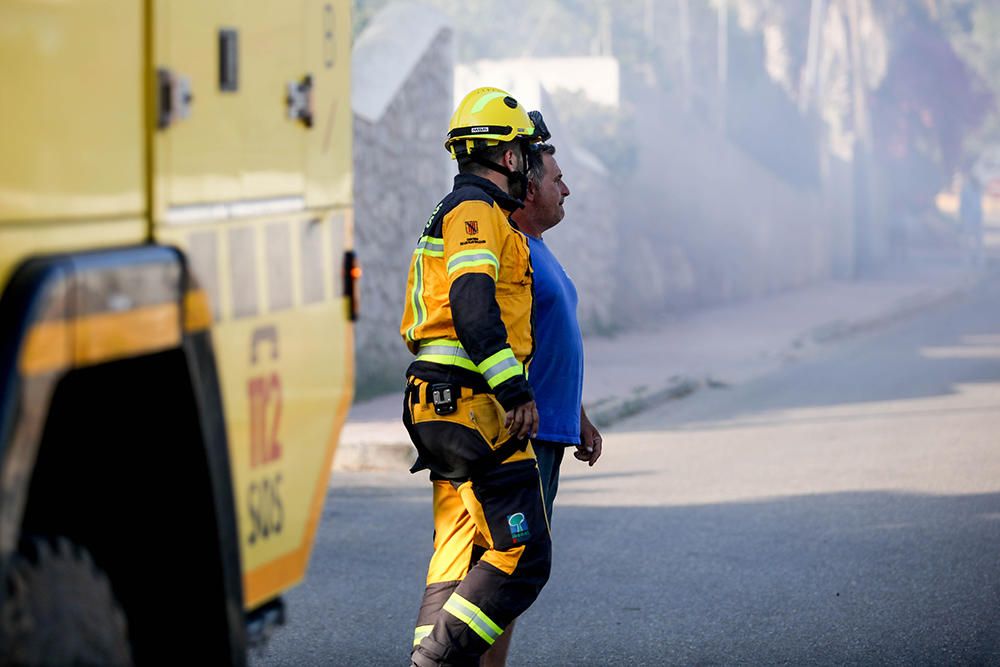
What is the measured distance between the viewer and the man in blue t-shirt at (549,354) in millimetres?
4426

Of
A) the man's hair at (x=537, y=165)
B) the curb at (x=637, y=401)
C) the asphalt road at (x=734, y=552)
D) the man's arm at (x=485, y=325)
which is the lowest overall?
the curb at (x=637, y=401)

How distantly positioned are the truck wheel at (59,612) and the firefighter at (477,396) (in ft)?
5.28

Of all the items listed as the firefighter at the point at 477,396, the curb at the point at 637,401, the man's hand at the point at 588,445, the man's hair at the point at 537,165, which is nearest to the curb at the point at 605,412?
the curb at the point at 637,401

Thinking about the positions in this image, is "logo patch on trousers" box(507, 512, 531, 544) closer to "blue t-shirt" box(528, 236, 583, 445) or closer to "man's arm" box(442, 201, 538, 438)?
"man's arm" box(442, 201, 538, 438)

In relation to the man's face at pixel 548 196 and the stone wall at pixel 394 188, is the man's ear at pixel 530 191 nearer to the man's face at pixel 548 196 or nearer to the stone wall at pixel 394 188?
the man's face at pixel 548 196

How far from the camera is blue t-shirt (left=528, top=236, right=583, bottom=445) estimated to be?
4445mm

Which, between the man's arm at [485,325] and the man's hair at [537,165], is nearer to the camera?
the man's arm at [485,325]

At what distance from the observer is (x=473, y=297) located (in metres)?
3.92

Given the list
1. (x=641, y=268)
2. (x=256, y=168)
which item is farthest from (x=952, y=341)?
(x=256, y=168)

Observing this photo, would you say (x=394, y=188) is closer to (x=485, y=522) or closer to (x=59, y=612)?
(x=485, y=522)

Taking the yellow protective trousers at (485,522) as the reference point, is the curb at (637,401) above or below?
below

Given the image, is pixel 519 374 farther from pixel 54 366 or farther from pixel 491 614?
pixel 54 366

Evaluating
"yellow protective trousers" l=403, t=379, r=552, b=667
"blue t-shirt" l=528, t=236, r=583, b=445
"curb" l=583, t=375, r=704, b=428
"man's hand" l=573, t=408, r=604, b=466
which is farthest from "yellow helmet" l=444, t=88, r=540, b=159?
"curb" l=583, t=375, r=704, b=428

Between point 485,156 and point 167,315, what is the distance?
1912 millimetres
